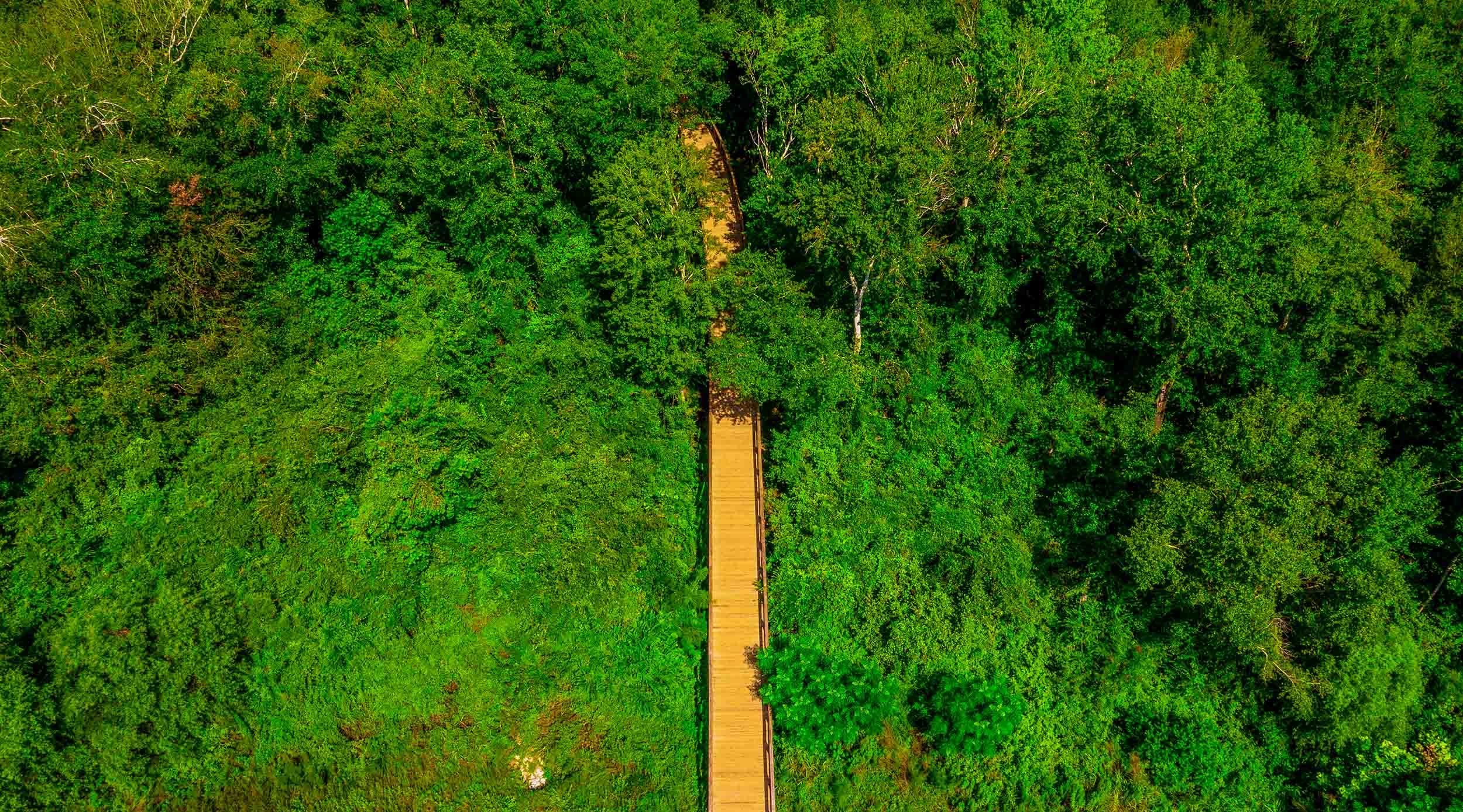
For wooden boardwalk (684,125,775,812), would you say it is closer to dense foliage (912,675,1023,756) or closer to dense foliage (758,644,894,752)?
dense foliage (758,644,894,752)

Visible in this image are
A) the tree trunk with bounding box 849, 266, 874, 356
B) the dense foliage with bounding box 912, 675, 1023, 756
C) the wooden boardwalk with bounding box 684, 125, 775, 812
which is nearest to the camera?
the wooden boardwalk with bounding box 684, 125, 775, 812

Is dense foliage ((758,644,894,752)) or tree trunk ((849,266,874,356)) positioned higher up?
tree trunk ((849,266,874,356))

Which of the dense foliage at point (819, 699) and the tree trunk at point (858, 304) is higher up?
the tree trunk at point (858, 304)

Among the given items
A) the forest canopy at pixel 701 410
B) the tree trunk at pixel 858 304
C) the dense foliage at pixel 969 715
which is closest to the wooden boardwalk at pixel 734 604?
the forest canopy at pixel 701 410

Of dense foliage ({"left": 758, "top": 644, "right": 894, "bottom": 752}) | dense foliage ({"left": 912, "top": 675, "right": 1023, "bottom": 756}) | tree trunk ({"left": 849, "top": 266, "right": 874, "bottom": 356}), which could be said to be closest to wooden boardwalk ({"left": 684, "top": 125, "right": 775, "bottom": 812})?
dense foliage ({"left": 758, "top": 644, "right": 894, "bottom": 752})

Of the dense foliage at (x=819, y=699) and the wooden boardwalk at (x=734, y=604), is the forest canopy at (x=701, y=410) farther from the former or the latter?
the wooden boardwalk at (x=734, y=604)

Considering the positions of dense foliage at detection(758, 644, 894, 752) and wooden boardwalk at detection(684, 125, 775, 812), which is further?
dense foliage at detection(758, 644, 894, 752)
